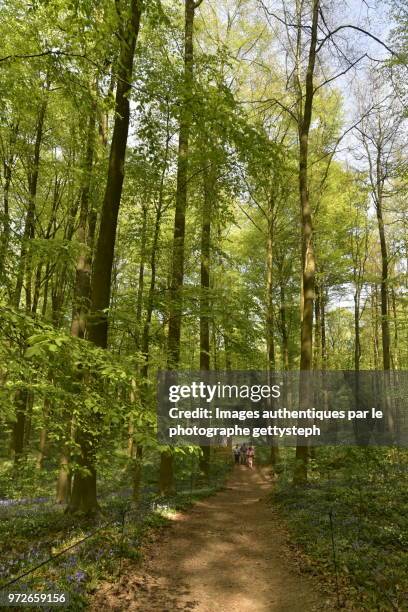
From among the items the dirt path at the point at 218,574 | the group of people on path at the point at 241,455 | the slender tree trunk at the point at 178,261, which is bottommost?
the group of people on path at the point at 241,455

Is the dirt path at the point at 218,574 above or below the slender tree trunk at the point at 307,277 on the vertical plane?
below

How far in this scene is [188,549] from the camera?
30.1 feet

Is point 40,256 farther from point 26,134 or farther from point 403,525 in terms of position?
point 26,134

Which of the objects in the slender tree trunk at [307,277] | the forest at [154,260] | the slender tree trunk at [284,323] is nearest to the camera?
the forest at [154,260]

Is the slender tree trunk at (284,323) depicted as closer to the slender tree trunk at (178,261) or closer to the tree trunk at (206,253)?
the tree trunk at (206,253)

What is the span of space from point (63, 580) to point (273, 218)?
18.5 m

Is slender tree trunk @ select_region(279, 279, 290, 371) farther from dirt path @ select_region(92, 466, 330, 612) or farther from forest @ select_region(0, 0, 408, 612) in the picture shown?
dirt path @ select_region(92, 466, 330, 612)

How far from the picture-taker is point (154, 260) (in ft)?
38.0

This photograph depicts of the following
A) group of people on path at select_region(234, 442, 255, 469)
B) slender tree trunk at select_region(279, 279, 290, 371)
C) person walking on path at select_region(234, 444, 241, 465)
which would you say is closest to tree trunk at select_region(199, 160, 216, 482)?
slender tree trunk at select_region(279, 279, 290, 371)

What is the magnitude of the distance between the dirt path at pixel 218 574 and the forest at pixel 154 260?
218mm

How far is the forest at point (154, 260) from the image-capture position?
5375mm

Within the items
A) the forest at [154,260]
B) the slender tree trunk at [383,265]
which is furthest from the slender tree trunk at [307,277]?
the slender tree trunk at [383,265]

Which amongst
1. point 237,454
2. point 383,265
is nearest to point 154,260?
point 383,265

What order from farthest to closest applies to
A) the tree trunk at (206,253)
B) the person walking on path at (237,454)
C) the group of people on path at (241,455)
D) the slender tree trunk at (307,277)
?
the person walking on path at (237,454)
the group of people on path at (241,455)
the slender tree trunk at (307,277)
the tree trunk at (206,253)
